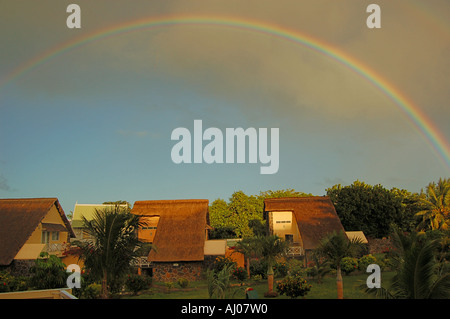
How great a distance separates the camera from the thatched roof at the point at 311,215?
3356cm

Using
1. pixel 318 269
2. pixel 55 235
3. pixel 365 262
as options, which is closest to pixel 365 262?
pixel 365 262

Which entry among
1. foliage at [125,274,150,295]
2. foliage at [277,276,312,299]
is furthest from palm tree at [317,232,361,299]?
foliage at [125,274,150,295]

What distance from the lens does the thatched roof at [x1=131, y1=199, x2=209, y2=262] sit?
3183 centimetres

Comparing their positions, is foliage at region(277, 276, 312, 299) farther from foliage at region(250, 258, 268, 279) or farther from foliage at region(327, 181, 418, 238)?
foliage at region(327, 181, 418, 238)

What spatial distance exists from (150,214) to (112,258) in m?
22.3

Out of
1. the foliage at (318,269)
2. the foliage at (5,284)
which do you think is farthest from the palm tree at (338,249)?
the foliage at (5,284)

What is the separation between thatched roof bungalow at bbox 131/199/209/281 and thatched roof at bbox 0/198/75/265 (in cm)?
867

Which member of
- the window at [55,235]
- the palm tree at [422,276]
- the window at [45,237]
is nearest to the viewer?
the palm tree at [422,276]

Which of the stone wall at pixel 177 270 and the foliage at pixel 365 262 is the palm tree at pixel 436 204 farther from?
the stone wall at pixel 177 270

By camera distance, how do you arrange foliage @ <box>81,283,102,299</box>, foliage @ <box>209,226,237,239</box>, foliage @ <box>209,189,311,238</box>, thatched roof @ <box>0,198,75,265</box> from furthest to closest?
foliage @ <box>209,189,311,238</box>
foliage @ <box>209,226,237,239</box>
thatched roof @ <box>0,198,75,265</box>
foliage @ <box>81,283,102,299</box>

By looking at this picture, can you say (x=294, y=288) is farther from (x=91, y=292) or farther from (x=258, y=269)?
(x=258, y=269)
